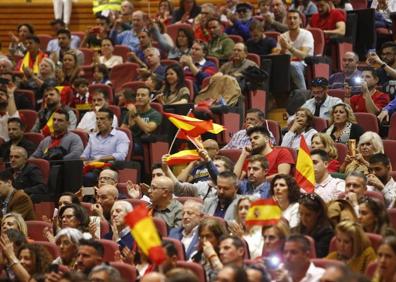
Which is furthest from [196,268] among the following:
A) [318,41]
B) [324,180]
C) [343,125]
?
[318,41]

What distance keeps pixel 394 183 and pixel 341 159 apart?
87 centimetres

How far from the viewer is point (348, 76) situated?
9219 millimetres

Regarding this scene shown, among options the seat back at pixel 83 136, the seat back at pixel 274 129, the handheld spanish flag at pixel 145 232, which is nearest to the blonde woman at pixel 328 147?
the seat back at pixel 274 129

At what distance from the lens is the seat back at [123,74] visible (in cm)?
1034

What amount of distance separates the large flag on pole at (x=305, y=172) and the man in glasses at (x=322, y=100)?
1.53m

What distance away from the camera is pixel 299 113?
8102mm

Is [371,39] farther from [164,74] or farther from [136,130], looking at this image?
[136,130]

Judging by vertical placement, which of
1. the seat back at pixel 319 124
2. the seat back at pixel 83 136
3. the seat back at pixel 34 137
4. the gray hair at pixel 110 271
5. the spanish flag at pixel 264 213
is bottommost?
the seat back at pixel 34 137

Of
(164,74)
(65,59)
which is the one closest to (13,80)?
(65,59)

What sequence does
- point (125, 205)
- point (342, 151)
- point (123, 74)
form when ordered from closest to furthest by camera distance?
point (125, 205), point (342, 151), point (123, 74)

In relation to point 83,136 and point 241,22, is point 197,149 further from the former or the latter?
point 241,22

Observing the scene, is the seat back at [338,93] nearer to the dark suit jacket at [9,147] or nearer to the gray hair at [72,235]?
the dark suit jacket at [9,147]

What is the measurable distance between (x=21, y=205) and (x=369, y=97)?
2.42m

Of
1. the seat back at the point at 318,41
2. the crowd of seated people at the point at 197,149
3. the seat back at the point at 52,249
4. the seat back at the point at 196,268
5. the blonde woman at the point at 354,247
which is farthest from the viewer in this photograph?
the seat back at the point at 318,41
